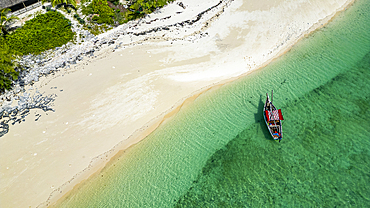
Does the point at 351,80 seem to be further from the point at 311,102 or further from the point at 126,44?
the point at 126,44

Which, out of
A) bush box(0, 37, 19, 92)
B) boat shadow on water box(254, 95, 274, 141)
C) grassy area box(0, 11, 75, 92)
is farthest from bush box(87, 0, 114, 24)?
boat shadow on water box(254, 95, 274, 141)

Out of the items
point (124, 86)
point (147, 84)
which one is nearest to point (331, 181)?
point (147, 84)

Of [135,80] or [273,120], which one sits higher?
[135,80]

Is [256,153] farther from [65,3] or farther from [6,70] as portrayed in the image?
[65,3]

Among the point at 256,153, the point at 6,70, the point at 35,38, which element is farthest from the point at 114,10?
the point at 256,153

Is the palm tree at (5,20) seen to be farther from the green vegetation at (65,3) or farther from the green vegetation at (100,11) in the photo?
the green vegetation at (100,11)

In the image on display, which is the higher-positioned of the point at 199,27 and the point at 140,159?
the point at 199,27
